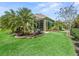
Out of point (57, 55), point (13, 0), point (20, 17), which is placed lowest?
point (57, 55)

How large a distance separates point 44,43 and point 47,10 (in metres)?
0.44

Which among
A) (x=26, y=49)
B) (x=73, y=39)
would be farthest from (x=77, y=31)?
(x=26, y=49)

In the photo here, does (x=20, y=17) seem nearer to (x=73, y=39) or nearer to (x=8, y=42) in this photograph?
(x=8, y=42)

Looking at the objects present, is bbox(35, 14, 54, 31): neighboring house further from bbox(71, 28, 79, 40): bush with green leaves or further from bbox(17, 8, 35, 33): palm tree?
bbox(71, 28, 79, 40): bush with green leaves

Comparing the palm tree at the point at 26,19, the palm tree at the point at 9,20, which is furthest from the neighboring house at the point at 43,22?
the palm tree at the point at 9,20

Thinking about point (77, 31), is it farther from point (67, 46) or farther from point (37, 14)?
point (37, 14)

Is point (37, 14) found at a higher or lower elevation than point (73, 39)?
higher

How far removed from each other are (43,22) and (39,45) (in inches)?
12.4

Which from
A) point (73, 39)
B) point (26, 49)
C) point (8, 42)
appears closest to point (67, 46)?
point (73, 39)

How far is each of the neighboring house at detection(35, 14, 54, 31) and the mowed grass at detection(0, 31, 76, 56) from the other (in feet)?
0.34

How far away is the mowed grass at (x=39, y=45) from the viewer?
320cm

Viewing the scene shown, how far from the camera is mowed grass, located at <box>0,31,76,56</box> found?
3201 millimetres

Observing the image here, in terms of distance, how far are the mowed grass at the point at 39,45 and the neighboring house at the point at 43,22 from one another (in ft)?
0.34

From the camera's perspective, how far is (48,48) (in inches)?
127
